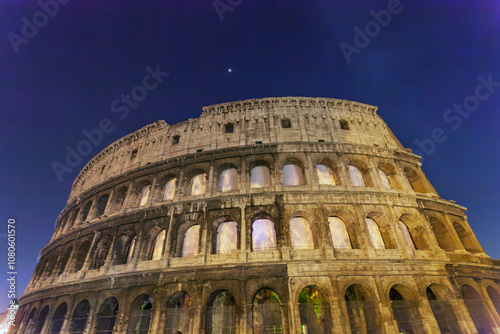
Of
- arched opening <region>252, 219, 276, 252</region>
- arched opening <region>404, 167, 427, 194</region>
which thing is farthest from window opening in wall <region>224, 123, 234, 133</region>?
arched opening <region>404, 167, 427, 194</region>

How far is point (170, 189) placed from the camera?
1677 cm

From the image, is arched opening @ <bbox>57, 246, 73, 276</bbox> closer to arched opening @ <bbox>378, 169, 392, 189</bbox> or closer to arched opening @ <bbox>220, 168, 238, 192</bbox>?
arched opening @ <bbox>220, 168, 238, 192</bbox>

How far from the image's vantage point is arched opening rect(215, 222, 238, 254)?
13430 mm

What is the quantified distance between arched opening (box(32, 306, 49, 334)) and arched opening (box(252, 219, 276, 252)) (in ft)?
52.6

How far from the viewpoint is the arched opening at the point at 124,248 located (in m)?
15.1

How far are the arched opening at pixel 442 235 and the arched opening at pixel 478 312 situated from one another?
241cm

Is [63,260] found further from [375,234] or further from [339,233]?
[375,234]

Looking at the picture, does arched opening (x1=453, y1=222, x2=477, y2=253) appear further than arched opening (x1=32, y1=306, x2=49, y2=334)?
No

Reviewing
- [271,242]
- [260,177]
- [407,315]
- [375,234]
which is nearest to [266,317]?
[271,242]

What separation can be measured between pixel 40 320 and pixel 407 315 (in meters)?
24.1

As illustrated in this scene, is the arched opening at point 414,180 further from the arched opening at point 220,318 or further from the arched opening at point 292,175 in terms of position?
the arched opening at point 220,318

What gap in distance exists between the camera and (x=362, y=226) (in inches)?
522

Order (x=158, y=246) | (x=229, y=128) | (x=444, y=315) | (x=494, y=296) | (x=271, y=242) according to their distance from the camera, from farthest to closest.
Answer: (x=229, y=128) < (x=158, y=246) < (x=494, y=296) < (x=271, y=242) < (x=444, y=315)

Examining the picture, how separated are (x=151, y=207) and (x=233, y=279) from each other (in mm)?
7604
